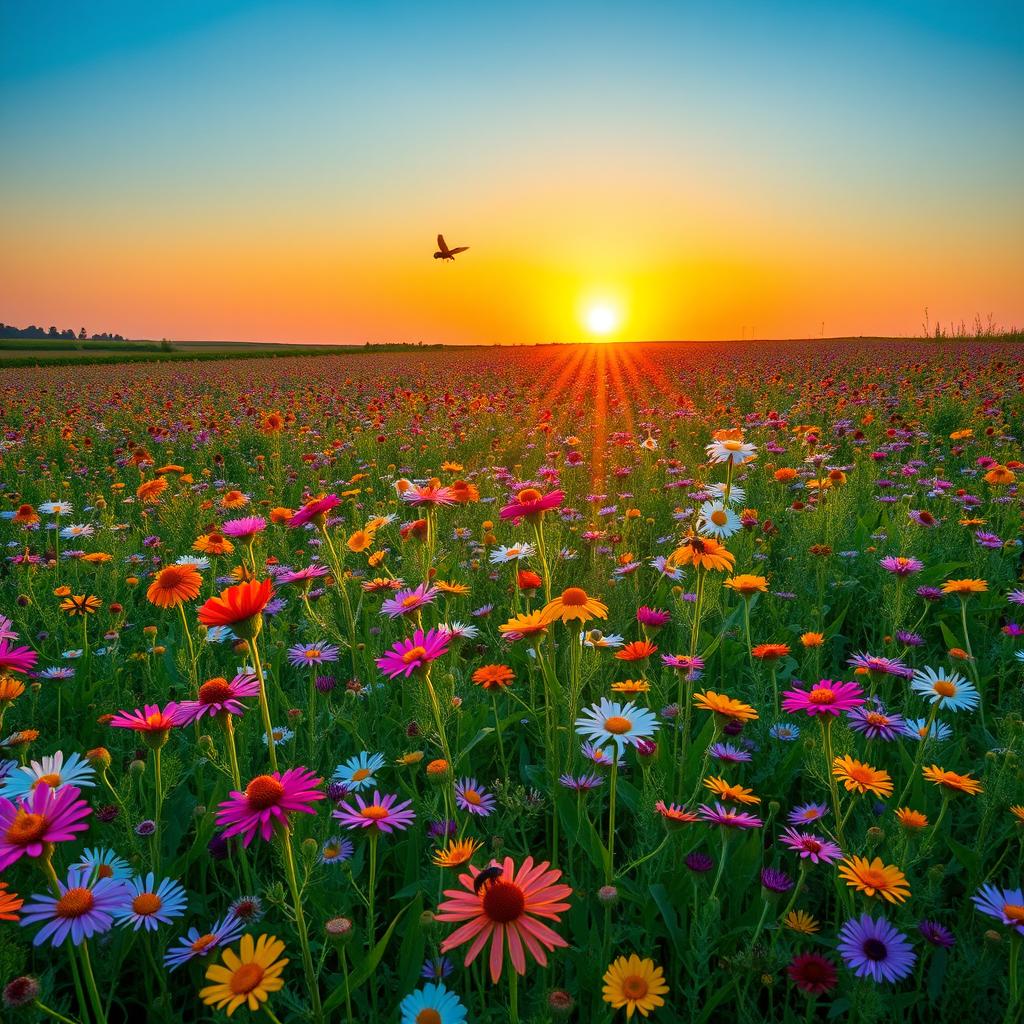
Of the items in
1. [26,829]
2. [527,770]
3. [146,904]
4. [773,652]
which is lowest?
[527,770]

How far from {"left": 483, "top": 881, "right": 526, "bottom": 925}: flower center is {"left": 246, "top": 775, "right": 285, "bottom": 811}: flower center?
0.33 metres

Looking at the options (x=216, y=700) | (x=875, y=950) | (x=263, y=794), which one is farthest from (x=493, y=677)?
(x=875, y=950)

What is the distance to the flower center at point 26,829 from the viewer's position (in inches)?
34.3

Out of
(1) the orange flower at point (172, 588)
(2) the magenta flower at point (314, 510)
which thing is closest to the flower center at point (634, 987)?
(2) the magenta flower at point (314, 510)

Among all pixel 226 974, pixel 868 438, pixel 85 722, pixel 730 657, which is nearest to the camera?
pixel 226 974

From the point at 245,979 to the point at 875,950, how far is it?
3.40 ft

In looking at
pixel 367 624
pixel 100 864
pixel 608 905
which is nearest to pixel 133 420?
pixel 367 624

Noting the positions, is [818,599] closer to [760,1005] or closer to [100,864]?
[760,1005]

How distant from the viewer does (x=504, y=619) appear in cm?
279

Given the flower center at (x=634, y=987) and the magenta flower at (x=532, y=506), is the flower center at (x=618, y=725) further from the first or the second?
the magenta flower at (x=532, y=506)

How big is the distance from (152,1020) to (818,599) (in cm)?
258

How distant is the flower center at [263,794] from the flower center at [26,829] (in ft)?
0.92

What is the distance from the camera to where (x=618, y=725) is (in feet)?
4.41

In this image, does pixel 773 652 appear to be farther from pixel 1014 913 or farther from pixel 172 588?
pixel 172 588
